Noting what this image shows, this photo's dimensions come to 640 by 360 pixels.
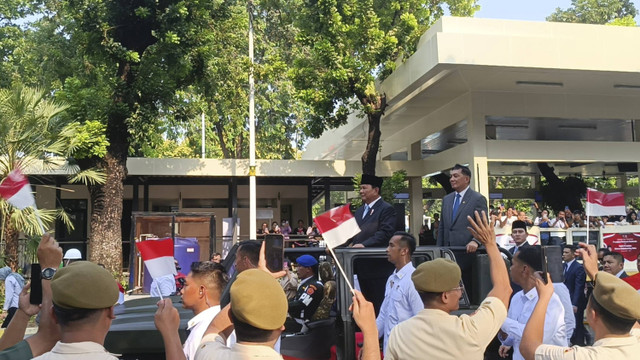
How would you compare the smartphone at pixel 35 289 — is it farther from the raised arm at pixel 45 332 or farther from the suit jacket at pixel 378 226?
the suit jacket at pixel 378 226

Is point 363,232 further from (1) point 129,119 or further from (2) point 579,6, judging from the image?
(2) point 579,6

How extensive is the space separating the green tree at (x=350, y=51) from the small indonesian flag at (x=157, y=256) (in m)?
14.1

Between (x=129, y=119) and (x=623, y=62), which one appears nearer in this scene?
(x=129, y=119)

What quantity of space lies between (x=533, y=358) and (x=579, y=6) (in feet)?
153

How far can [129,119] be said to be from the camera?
1492cm

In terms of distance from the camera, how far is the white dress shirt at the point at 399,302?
13.7ft

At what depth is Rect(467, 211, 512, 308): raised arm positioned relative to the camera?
2.93m

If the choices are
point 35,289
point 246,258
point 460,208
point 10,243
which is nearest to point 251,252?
point 246,258

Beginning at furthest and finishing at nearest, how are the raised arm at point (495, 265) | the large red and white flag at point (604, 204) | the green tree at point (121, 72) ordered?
the green tree at point (121, 72) → the large red and white flag at point (604, 204) → the raised arm at point (495, 265)

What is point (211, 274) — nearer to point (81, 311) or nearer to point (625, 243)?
point (81, 311)

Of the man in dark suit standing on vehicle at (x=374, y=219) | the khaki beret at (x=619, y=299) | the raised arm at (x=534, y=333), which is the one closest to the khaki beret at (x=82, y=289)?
the raised arm at (x=534, y=333)

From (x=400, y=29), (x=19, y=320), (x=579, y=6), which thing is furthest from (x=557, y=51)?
(x=579, y=6)

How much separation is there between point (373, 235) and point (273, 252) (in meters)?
2.61

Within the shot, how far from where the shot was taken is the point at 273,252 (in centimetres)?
347
